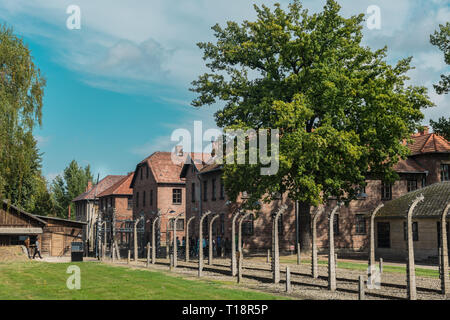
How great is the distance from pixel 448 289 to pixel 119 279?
515 inches

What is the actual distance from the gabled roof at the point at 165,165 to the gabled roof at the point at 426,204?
2548cm

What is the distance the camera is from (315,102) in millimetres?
34375

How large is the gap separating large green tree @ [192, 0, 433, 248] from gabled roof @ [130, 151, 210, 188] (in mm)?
23663

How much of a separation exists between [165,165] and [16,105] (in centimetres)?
3457

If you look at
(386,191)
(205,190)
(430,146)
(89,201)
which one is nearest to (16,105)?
(205,190)

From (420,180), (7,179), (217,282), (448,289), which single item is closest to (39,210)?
(7,179)

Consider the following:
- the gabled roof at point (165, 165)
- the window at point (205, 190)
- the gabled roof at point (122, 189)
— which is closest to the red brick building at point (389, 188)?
the window at point (205, 190)

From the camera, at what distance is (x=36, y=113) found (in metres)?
30.6

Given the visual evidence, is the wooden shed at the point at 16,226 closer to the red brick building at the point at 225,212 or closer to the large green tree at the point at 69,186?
the red brick building at the point at 225,212

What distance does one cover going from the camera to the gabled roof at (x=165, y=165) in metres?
61.4

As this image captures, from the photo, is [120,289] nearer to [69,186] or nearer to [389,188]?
[389,188]

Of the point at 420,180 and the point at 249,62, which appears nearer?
the point at 249,62

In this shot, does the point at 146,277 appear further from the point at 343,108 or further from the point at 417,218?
the point at 417,218
